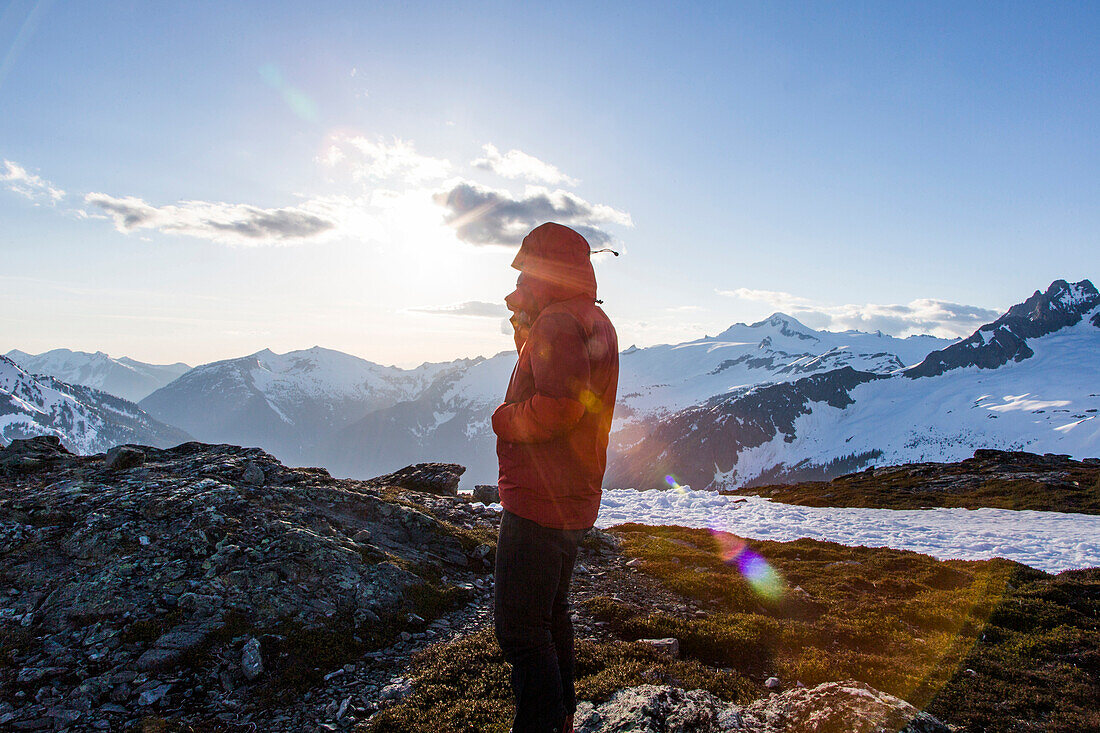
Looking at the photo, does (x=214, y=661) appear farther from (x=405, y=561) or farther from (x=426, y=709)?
(x=405, y=561)

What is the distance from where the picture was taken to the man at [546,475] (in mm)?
4645

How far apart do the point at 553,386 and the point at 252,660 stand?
621cm

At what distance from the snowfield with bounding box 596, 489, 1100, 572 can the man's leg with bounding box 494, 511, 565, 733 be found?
2135cm

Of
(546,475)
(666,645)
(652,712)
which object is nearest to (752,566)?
(666,645)

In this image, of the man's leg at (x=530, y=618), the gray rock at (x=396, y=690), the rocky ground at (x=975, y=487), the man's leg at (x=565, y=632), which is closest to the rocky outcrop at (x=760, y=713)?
the man's leg at (x=565, y=632)

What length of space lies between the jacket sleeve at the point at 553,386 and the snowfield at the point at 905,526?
21906mm

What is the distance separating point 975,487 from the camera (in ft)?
194

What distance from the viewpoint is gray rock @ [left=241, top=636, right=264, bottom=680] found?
707 cm

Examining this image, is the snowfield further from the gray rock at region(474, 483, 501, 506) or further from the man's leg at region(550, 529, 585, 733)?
the man's leg at region(550, 529, 585, 733)

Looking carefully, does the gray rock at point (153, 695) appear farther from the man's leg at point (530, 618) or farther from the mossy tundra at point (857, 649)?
the man's leg at point (530, 618)

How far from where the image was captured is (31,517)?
990cm

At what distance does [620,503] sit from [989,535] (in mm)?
19789

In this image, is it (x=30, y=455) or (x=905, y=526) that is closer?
(x=30, y=455)

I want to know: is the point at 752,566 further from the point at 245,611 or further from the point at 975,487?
the point at 975,487
